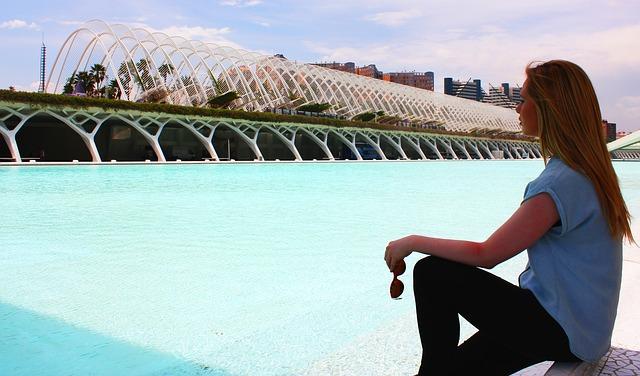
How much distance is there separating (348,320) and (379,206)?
6743 millimetres

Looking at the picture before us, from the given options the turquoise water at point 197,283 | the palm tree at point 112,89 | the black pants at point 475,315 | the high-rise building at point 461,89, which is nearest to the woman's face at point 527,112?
the black pants at point 475,315

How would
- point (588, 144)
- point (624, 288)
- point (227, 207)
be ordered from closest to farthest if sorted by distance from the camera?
1. point (588, 144)
2. point (624, 288)
3. point (227, 207)

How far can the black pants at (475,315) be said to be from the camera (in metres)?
1.55

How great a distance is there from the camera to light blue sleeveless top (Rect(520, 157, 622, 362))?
1.45 meters

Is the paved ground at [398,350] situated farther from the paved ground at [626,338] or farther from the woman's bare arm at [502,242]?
the woman's bare arm at [502,242]

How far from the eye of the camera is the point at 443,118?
78812 millimetres

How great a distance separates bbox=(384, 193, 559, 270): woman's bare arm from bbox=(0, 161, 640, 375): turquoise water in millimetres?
1319

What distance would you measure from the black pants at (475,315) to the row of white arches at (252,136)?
27.5 metres

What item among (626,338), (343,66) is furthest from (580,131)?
(343,66)

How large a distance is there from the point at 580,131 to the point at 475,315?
0.60 metres

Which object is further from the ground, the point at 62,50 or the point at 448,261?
the point at 62,50

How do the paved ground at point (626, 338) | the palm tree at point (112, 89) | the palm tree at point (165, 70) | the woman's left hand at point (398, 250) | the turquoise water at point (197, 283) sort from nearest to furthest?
1. the woman's left hand at point (398, 250)
2. the paved ground at point (626, 338)
3. the turquoise water at point (197, 283)
4. the palm tree at point (165, 70)
5. the palm tree at point (112, 89)

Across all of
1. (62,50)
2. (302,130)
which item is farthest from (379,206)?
(62,50)

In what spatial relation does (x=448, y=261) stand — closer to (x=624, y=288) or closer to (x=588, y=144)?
(x=588, y=144)
